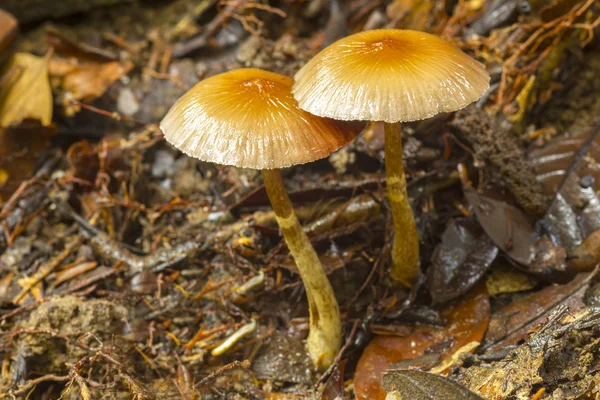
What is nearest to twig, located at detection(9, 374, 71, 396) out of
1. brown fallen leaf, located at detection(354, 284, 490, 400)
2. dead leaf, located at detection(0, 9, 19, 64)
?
brown fallen leaf, located at detection(354, 284, 490, 400)

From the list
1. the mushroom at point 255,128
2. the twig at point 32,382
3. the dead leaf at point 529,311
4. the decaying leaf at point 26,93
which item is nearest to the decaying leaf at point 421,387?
the dead leaf at point 529,311

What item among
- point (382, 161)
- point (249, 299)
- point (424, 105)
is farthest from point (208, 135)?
point (382, 161)

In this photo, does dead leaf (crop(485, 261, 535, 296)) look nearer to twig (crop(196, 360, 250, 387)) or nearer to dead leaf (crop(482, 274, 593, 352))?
dead leaf (crop(482, 274, 593, 352))

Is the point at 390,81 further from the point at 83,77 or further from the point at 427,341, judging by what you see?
the point at 83,77

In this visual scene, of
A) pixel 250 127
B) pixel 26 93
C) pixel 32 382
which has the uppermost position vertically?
pixel 250 127

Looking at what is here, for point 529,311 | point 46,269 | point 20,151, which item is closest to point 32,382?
point 46,269

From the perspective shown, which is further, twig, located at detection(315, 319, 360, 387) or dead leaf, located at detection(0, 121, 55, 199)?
dead leaf, located at detection(0, 121, 55, 199)
